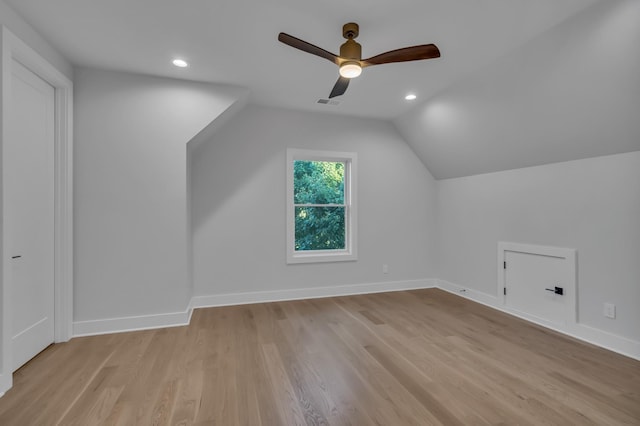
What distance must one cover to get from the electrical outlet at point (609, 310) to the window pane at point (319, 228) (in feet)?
9.66

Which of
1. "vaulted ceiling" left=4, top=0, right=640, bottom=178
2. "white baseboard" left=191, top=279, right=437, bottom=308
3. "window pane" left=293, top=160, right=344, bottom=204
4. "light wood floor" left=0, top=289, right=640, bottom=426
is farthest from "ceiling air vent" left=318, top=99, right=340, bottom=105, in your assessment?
"light wood floor" left=0, top=289, right=640, bottom=426

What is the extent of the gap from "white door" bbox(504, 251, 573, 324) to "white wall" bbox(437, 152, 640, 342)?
16 centimetres

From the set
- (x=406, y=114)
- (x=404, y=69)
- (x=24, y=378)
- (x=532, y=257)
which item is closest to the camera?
(x=24, y=378)

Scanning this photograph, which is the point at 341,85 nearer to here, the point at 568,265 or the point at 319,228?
the point at 319,228

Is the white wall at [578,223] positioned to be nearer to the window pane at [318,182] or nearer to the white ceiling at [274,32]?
the white ceiling at [274,32]

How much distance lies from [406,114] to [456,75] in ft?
3.99

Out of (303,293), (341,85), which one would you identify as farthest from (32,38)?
(303,293)

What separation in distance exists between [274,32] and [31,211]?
249cm

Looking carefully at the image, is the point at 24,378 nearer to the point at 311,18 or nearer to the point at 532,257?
the point at 311,18

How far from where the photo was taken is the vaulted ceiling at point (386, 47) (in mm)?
2113

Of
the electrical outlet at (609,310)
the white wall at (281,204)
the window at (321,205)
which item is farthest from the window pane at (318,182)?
the electrical outlet at (609,310)

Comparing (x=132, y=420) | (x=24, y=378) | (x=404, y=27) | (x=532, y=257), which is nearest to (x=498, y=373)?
(x=532, y=257)

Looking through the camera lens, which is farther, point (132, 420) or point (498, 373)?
point (498, 373)

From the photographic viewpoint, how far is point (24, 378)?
220cm
